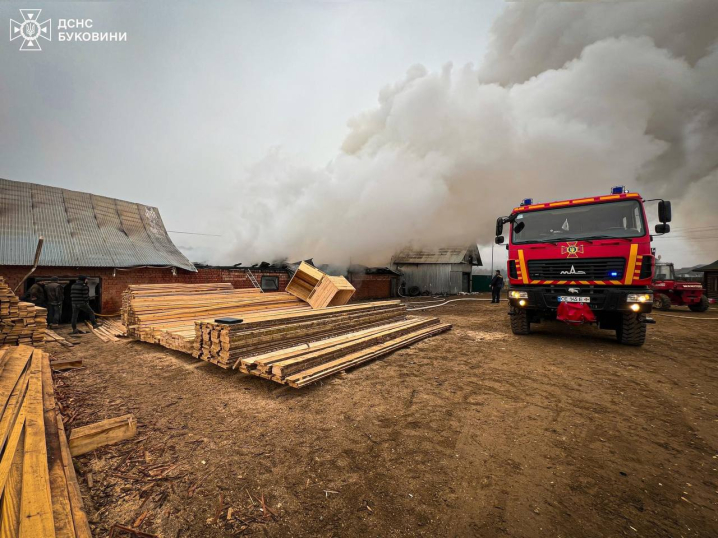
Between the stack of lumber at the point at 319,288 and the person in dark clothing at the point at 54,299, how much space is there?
7.89 metres

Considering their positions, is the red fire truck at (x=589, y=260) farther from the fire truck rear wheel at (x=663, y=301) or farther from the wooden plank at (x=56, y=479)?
the fire truck rear wheel at (x=663, y=301)

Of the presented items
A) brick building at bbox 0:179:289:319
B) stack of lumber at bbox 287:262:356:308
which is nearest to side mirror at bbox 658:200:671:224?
stack of lumber at bbox 287:262:356:308

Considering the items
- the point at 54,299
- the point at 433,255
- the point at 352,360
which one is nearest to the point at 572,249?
the point at 352,360

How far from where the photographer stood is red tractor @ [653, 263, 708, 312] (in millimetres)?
14414

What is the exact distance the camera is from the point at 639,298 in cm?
595

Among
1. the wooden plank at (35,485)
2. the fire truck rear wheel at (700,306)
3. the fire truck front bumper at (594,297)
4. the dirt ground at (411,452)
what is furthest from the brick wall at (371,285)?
the wooden plank at (35,485)

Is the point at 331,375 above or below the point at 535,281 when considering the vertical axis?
below

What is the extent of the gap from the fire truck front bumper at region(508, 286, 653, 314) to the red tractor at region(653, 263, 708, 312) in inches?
502

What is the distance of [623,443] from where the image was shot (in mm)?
3100

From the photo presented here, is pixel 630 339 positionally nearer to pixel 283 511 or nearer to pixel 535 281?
pixel 535 281

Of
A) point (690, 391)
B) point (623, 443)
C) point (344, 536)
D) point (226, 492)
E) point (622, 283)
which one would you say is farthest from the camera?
point (622, 283)

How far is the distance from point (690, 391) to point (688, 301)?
15.3 meters

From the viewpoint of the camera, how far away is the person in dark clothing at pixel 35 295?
32.7 feet

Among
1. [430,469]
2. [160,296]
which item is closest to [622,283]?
[430,469]
